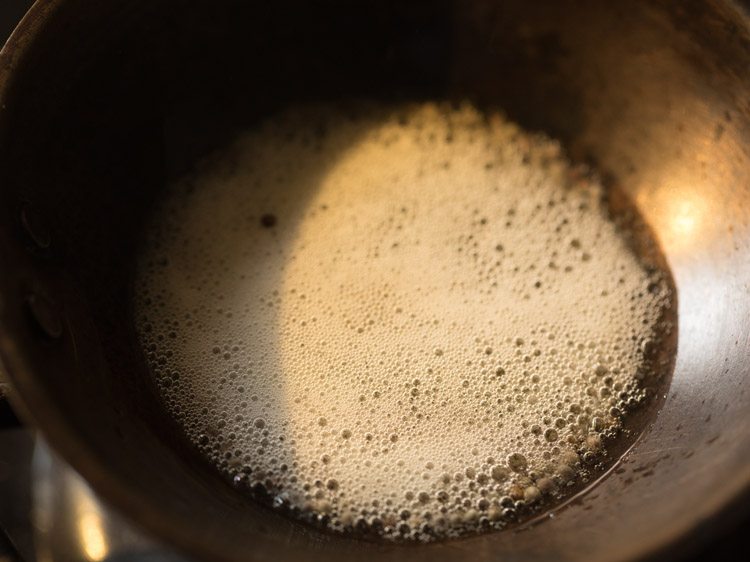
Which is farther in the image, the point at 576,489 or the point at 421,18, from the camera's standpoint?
the point at 421,18

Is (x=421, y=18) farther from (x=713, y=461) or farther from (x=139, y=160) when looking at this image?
(x=713, y=461)

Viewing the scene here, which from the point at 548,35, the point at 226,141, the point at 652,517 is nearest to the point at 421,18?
the point at 548,35

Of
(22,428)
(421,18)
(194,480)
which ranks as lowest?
(22,428)

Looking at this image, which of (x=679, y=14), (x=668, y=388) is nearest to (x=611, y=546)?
(x=668, y=388)

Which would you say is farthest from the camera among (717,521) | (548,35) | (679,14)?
(548,35)

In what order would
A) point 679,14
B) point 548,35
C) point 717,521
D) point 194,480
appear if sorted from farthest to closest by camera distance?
point 548,35
point 679,14
point 194,480
point 717,521

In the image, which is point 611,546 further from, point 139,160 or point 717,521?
point 139,160

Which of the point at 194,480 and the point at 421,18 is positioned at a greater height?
the point at 421,18
